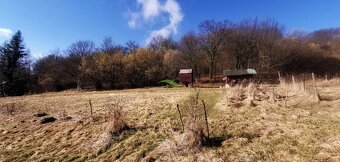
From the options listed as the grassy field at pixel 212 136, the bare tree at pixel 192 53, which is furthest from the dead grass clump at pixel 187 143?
the bare tree at pixel 192 53

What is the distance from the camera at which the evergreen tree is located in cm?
5372

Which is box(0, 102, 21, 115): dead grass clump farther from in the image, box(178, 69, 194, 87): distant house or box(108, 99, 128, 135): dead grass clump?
box(178, 69, 194, 87): distant house

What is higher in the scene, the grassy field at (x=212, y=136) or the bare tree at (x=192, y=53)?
the bare tree at (x=192, y=53)

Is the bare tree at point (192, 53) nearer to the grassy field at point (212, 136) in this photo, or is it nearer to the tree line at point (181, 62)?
the tree line at point (181, 62)

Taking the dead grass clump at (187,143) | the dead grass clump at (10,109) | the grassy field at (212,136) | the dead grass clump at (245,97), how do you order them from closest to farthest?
the grassy field at (212,136)
the dead grass clump at (187,143)
the dead grass clump at (245,97)
the dead grass clump at (10,109)

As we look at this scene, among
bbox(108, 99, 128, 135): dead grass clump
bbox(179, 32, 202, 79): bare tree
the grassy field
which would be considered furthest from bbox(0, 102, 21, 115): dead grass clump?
bbox(179, 32, 202, 79): bare tree

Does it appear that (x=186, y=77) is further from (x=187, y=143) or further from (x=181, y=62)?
(x=187, y=143)

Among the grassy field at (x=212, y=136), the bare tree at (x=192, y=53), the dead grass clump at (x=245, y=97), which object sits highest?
the bare tree at (x=192, y=53)

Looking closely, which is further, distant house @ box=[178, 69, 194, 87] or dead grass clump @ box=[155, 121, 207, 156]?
distant house @ box=[178, 69, 194, 87]

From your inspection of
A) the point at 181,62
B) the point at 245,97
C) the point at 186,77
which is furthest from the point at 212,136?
the point at 181,62

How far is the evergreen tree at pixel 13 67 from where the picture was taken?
53.7 metres

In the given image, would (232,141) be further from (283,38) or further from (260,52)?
(283,38)

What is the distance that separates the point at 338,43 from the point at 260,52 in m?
31.2

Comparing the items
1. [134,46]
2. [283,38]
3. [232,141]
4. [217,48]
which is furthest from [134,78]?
[232,141]
